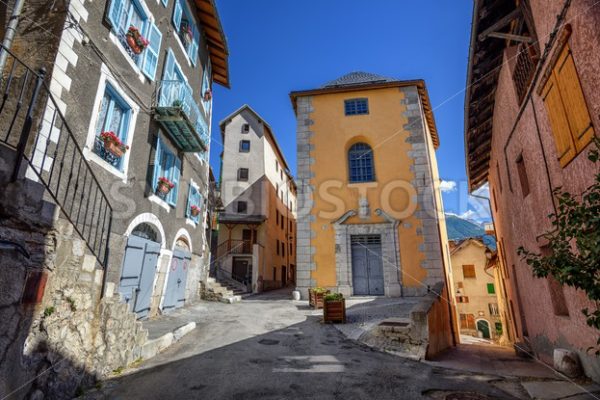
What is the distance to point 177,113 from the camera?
9.30m

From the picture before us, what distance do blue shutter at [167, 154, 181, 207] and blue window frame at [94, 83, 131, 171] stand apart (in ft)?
8.28

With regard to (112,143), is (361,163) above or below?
above

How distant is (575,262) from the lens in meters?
2.90

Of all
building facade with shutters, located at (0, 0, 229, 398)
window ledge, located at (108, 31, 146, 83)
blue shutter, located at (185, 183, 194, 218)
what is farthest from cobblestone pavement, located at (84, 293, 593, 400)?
window ledge, located at (108, 31, 146, 83)

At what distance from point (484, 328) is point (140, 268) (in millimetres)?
31052

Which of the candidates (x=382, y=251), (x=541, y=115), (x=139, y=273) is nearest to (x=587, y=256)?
(x=541, y=115)

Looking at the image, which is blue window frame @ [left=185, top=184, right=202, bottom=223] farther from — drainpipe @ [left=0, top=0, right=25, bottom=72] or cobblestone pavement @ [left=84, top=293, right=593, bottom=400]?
drainpipe @ [left=0, top=0, right=25, bottom=72]

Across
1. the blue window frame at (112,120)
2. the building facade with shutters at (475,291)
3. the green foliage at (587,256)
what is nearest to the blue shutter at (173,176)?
the blue window frame at (112,120)

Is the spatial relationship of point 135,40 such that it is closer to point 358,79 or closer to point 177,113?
point 177,113

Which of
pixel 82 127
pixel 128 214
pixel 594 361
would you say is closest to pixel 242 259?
pixel 128 214

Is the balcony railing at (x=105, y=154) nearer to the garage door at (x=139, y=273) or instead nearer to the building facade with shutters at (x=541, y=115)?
the garage door at (x=139, y=273)

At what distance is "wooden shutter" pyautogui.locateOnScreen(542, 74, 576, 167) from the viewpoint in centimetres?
491

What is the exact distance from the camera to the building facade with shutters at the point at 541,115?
174 inches

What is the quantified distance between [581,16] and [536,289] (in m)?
6.22
